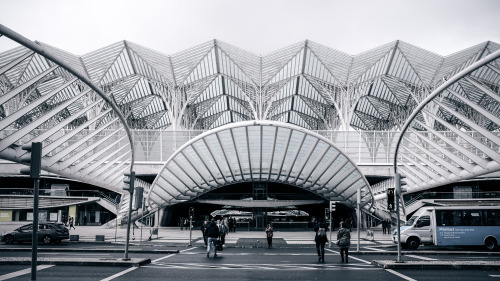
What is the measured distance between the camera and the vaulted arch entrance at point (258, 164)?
106ft

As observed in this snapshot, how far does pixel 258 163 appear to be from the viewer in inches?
1476

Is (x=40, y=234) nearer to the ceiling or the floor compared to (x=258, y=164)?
nearer to the floor

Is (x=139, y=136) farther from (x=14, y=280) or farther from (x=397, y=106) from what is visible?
(x=14, y=280)

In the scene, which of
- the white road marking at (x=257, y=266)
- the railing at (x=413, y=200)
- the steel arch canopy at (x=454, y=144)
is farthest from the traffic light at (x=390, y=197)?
the railing at (x=413, y=200)

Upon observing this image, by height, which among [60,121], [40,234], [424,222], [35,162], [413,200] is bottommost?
[40,234]

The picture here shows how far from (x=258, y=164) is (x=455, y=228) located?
646 inches

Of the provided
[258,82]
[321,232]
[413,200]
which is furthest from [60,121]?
[413,200]

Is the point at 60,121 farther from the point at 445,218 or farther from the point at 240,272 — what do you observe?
the point at 240,272

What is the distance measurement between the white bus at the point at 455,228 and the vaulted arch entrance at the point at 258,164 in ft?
20.9

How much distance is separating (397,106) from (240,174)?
4225 centimetres

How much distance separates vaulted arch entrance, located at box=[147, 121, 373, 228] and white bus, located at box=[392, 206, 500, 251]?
636 centimetres

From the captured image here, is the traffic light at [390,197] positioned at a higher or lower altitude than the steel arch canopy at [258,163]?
lower

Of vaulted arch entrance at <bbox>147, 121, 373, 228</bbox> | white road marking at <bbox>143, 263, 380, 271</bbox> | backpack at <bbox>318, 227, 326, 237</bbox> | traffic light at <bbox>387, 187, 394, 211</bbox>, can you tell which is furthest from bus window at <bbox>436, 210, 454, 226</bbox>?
white road marking at <bbox>143, 263, 380, 271</bbox>

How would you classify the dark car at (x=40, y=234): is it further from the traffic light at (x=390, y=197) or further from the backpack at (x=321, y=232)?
the traffic light at (x=390, y=197)
